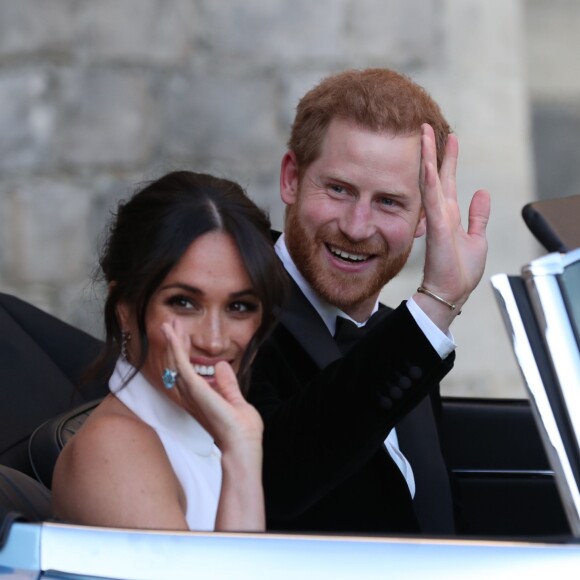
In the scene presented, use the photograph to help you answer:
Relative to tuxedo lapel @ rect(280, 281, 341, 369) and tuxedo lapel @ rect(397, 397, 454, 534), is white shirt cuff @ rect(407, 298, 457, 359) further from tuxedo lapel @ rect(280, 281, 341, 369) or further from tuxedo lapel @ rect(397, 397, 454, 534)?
tuxedo lapel @ rect(397, 397, 454, 534)

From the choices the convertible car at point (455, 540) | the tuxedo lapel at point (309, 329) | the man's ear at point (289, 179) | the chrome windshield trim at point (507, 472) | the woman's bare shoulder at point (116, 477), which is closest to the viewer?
the convertible car at point (455, 540)

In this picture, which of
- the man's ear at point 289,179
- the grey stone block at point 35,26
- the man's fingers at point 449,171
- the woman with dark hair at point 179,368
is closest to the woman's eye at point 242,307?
the woman with dark hair at point 179,368

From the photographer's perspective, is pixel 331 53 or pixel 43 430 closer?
pixel 43 430

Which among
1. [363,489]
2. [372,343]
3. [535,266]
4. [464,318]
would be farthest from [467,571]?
[464,318]

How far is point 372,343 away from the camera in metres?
2.06

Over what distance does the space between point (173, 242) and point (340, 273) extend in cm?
56

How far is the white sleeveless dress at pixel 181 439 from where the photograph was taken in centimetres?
204

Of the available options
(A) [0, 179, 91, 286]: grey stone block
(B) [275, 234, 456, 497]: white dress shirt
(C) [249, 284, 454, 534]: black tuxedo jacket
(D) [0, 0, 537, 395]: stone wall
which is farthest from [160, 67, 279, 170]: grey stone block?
(C) [249, 284, 454, 534]: black tuxedo jacket

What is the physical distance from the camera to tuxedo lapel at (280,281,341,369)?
2459mm

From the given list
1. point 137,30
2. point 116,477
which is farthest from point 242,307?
point 137,30

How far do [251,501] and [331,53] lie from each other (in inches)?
133

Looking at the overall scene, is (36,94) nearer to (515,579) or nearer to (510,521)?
(510,521)

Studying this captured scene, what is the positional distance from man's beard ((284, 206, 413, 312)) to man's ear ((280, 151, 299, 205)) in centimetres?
12

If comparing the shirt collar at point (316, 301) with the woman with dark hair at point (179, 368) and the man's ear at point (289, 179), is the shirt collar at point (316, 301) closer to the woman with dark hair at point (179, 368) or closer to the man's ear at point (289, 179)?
the man's ear at point (289, 179)
